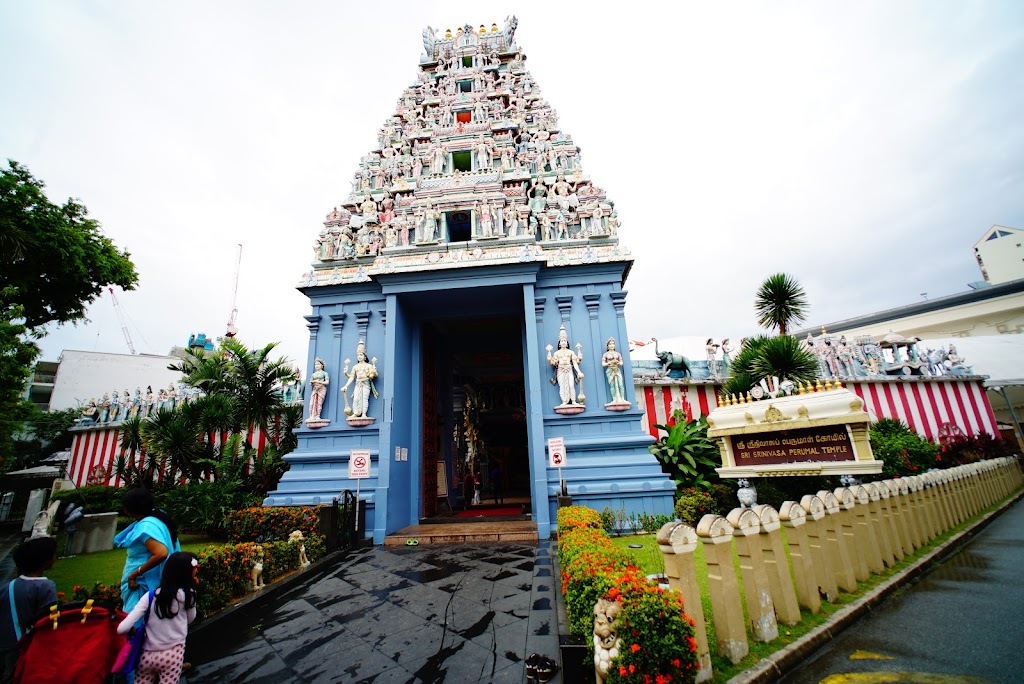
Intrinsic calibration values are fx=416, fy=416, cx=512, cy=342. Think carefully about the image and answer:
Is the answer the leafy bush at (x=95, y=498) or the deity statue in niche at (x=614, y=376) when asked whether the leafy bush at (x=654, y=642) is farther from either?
the leafy bush at (x=95, y=498)

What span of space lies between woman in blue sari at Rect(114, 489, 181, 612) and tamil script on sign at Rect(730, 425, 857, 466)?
9147 millimetres

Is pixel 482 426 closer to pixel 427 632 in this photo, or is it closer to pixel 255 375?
pixel 255 375

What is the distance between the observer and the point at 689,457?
955 cm

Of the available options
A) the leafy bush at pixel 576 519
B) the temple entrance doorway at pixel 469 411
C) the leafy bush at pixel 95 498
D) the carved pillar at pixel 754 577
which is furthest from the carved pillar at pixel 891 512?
the leafy bush at pixel 95 498

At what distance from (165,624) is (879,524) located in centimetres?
695

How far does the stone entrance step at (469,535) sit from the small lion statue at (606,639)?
595cm

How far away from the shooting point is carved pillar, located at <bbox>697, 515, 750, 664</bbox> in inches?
112

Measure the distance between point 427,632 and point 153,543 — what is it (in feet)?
8.09

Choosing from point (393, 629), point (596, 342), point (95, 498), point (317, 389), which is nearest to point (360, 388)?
point (317, 389)

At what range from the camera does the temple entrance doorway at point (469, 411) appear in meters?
11.6

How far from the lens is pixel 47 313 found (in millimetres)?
12500

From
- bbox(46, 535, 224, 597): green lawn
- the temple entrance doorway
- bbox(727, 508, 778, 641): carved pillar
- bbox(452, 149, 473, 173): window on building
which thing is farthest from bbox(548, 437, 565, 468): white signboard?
bbox(452, 149, 473, 173): window on building

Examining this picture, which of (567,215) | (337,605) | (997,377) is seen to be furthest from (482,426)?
(997,377)

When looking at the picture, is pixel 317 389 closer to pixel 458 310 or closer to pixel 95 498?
pixel 458 310
